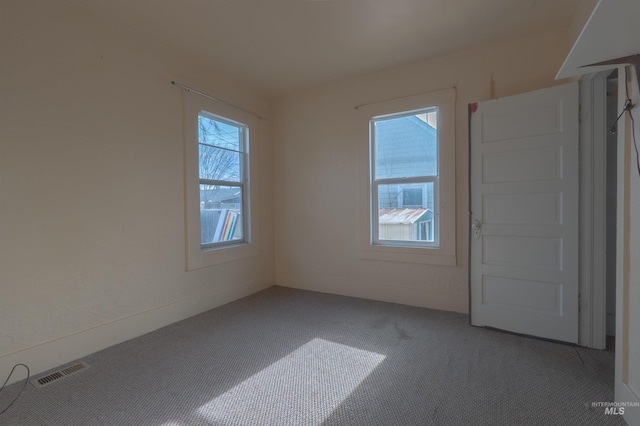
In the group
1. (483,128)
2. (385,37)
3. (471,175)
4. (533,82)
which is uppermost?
(385,37)

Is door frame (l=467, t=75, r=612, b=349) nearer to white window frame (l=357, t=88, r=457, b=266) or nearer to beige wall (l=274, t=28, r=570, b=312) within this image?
beige wall (l=274, t=28, r=570, b=312)

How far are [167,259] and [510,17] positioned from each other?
3733 mm

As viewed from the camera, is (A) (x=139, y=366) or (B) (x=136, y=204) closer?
(A) (x=139, y=366)

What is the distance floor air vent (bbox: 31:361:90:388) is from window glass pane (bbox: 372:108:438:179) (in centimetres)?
317

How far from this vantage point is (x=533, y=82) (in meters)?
2.74

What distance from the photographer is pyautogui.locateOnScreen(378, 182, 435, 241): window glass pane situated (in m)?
3.27

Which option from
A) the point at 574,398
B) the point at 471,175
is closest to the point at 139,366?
the point at 574,398

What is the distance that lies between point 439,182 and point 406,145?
1.90ft

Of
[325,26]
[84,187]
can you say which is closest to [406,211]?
[325,26]

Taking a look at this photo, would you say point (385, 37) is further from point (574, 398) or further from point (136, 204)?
point (574, 398)

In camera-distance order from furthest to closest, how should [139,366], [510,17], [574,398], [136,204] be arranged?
[136,204]
[510,17]
[139,366]
[574,398]

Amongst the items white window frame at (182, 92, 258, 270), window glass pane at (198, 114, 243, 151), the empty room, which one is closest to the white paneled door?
the empty room

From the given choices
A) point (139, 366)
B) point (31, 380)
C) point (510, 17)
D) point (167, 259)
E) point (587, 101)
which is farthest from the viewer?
point (167, 259)

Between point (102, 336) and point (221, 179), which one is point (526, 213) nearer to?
point (221, 179)
